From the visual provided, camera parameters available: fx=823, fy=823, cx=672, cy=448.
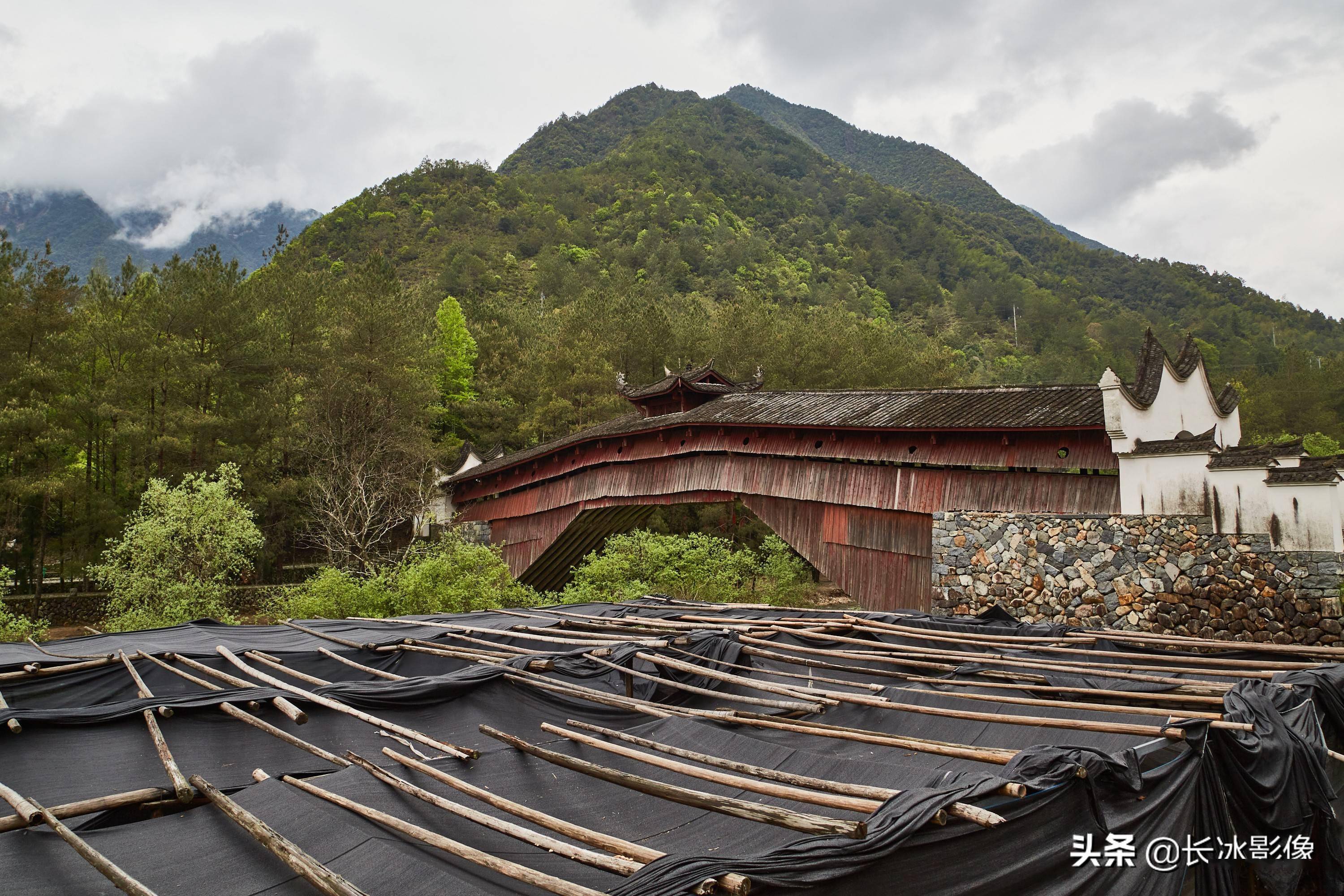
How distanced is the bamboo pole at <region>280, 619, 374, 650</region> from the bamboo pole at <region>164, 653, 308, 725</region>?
3.65ft

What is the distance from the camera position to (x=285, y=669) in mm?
6602

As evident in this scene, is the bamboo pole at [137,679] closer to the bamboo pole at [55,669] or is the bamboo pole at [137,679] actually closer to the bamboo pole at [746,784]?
the bamboo pole at [55,669]

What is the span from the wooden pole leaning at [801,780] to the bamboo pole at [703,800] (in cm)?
16

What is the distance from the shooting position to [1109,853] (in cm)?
325

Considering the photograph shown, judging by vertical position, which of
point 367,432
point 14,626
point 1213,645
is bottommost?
point 14,626

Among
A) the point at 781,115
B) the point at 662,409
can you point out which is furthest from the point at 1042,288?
the point at 781,115

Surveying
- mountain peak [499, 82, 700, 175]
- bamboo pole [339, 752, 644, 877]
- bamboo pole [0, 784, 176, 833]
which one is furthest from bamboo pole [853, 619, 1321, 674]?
mountain peak [499, 82, 700, 175]

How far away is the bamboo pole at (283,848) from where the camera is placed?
2686 millimetres

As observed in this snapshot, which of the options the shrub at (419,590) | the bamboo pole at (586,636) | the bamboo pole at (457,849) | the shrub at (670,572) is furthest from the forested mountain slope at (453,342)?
the bamboo pole at (457,849)

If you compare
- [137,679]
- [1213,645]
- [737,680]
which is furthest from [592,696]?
[1213,645]

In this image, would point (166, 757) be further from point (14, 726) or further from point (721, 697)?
point (721, 697)

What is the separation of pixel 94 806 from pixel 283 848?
3.78 ft

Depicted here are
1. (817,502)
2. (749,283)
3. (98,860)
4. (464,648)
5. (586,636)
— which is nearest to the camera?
(98,860)

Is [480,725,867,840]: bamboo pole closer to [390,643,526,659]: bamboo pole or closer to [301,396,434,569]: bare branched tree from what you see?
[390,643,526,659]: bamboo pole
